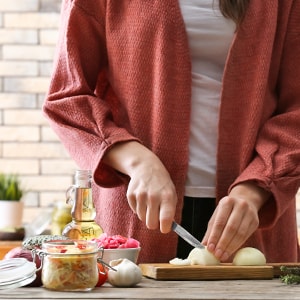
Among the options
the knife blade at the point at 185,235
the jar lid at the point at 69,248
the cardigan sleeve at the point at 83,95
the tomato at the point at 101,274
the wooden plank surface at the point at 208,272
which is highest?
the cardigan sleeve at the point at 83,95

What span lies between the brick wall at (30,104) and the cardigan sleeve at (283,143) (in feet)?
5.90

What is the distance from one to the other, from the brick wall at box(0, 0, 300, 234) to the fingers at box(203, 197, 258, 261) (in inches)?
78.4

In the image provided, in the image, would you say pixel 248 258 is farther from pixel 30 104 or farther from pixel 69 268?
pixel 30 104

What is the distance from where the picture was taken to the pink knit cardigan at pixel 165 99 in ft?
5.93

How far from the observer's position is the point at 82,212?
1.64 m

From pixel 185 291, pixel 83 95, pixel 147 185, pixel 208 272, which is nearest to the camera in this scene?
pixel 185 291

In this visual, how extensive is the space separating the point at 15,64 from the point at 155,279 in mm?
2245

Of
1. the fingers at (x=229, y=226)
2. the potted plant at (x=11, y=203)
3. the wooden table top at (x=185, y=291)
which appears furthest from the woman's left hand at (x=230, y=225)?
the potted plant at (x=11, y=203)

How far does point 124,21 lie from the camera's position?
1840mm

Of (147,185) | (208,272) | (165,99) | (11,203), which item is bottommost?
(11,203)

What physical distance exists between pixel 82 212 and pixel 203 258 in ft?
0.78

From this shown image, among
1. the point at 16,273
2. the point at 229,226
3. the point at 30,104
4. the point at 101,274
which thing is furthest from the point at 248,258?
the point at 30,104

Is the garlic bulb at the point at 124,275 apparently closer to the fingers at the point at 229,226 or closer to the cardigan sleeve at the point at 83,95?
the fingers at the point at 229,226

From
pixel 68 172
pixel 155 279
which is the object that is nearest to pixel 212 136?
pixel 155 279
